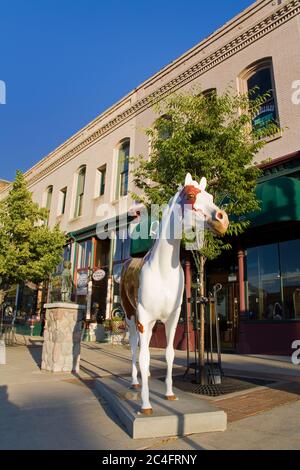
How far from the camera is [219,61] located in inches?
639

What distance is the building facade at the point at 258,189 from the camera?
1181cm

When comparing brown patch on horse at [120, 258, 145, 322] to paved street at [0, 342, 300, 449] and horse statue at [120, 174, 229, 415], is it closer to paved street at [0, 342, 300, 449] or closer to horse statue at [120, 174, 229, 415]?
horse statue at [120, 174, 229, 415]

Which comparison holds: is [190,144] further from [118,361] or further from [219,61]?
[219,61]

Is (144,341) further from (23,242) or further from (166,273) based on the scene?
(23,242)

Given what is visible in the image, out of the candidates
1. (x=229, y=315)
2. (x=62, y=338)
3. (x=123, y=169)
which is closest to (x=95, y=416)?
(x=62, y=338)

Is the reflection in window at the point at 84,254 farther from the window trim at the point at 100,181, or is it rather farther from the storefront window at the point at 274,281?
the storefront window at the point at 274,281

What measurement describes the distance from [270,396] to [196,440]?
8.45 feet

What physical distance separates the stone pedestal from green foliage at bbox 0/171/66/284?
5651 mm

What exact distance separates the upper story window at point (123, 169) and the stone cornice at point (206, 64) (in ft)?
4.79

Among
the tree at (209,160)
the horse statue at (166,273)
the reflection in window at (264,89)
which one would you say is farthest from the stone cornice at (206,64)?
the horse statue at (166,273)

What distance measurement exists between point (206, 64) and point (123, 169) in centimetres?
715

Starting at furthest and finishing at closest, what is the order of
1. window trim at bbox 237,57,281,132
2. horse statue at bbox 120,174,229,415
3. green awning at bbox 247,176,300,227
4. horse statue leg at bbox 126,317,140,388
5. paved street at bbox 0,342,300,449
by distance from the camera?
window trim at bbox 237,57,281,132 → green awning at bbox 247,176,300,227 → horse statue leg at bbox 126,317,140,388 → horse statue at bbox 120,174,229,415 → paved street at bbox 0,342,300,449

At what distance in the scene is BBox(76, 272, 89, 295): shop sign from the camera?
68.2 ft

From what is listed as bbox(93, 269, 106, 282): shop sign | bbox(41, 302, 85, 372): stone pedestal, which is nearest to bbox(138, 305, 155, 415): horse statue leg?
bbox(41, 302, 85, 372): stone pedestal
